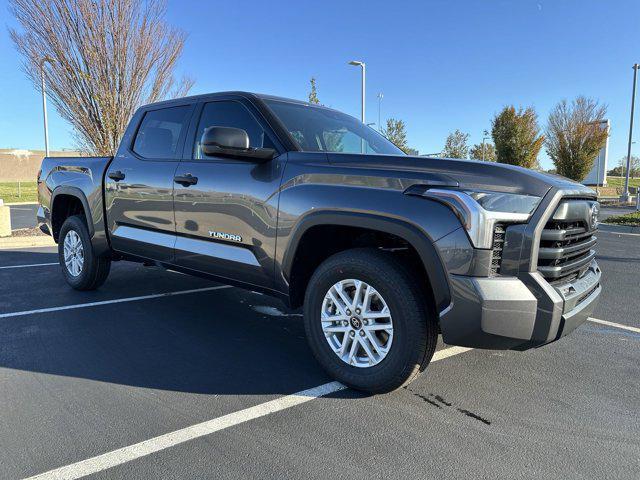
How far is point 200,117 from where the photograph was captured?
419cm

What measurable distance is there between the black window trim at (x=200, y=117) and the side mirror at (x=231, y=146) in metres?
0.14

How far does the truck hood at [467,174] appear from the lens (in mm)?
2602

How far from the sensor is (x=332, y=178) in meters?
3.06

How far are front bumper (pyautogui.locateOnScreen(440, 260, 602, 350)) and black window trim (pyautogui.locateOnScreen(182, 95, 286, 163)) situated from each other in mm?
1666

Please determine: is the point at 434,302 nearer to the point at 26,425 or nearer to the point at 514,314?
the point at 514,314

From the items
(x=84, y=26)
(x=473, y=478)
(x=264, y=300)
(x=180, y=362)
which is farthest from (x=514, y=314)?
(x=84, y=26)

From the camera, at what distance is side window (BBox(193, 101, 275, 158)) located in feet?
12.1

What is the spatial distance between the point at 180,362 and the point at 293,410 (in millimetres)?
1122

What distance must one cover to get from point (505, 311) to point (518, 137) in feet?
92.0

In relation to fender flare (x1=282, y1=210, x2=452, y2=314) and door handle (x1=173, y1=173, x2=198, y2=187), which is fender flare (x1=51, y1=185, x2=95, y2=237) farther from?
fender flare (x1=282, y1=210, x2=452, y2=314)

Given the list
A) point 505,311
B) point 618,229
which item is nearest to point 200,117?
point 505,311

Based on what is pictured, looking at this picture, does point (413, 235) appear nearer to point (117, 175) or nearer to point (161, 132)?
point (161, 132)

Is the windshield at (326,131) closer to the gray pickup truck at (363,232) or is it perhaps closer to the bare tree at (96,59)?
the gray pickup truck at (363,232)

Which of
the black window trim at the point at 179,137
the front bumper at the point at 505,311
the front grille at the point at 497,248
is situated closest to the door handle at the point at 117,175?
the black window trim at the point at 179,137
